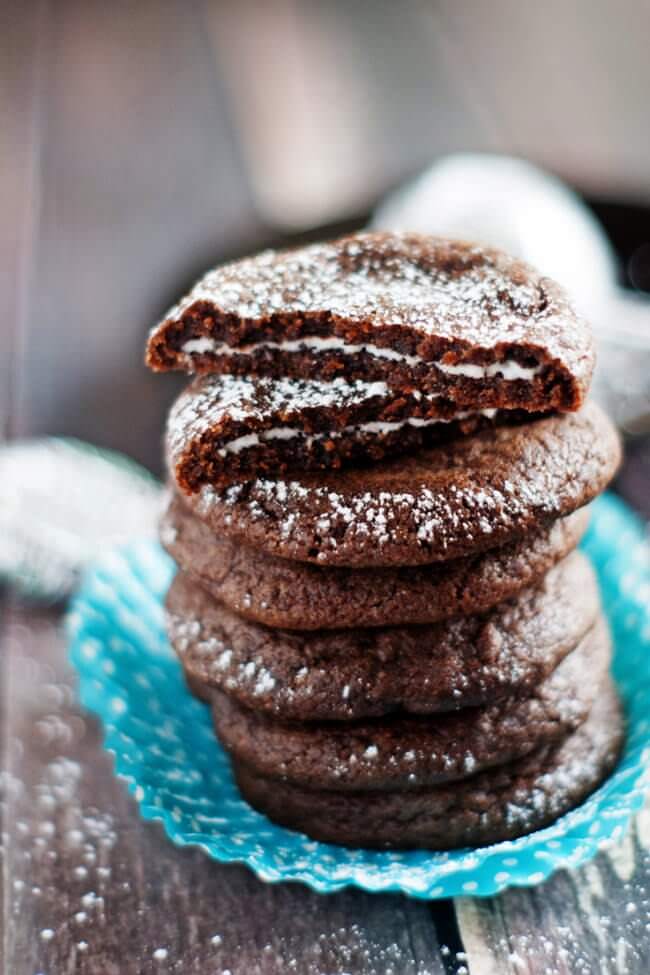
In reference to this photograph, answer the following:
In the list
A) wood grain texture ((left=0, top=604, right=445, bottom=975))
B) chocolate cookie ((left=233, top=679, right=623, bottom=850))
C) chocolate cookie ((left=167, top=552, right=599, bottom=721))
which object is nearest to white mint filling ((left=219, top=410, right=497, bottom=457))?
chocolate cookie ((left=167, top=552, right=599, bottom=721))

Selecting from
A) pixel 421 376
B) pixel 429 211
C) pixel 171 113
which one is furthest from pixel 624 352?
pixel 171 113

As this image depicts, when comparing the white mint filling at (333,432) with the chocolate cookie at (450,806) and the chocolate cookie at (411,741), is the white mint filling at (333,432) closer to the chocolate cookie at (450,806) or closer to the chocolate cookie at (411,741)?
the chocolate cookie at (411,741)

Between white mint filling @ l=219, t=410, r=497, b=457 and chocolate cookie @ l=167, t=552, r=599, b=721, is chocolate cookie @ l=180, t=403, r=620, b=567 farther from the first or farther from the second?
chocolate cookie @ l=167, t=552, r=599, b=721

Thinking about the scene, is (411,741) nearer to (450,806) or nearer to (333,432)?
(450,806)

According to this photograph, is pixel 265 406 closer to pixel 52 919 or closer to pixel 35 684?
pixel 52 919

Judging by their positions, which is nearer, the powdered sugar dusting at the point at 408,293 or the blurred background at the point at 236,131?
the powdered sugar dusting at the point at 408,293

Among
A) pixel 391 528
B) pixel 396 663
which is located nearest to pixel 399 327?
pixel 391 528

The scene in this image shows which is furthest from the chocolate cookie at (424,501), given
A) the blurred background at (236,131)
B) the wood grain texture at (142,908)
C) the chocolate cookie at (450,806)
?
the blurred background at (236,131)
